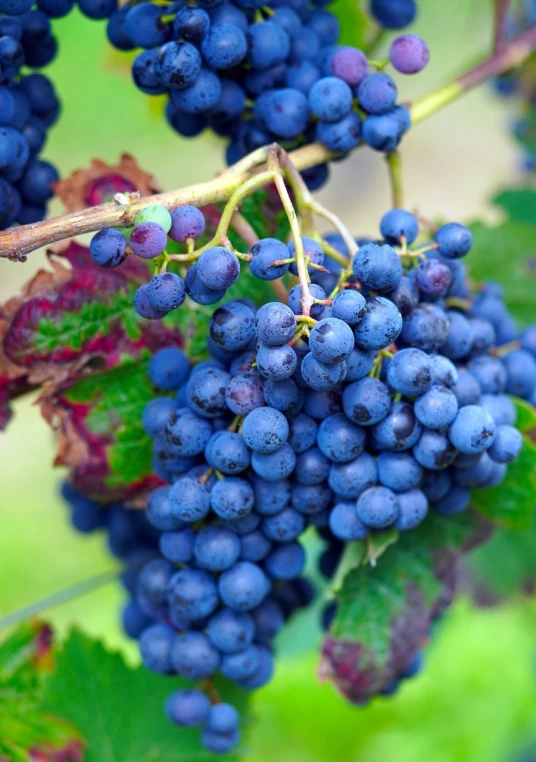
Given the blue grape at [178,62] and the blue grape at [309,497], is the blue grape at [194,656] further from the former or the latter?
the blue grape at [178,62]

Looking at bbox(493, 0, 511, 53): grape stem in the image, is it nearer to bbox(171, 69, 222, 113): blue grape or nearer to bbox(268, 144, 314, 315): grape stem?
bbox(171, 69, 222, 113): blue grape

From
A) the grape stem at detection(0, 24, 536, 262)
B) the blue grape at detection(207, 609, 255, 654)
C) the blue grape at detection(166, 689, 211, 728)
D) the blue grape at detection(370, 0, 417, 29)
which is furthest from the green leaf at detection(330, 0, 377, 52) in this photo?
the blue grape at detection(166, 689, 211, 728)

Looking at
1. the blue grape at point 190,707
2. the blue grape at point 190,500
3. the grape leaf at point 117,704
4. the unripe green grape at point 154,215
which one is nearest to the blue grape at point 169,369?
the blue grape at point 190,500

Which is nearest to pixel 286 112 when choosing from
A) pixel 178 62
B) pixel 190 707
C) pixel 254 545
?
pixel 178 62

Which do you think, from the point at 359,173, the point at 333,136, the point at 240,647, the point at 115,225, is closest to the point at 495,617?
the point at 240,647

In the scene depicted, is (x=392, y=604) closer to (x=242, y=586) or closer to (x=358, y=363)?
(x=242, y=586)

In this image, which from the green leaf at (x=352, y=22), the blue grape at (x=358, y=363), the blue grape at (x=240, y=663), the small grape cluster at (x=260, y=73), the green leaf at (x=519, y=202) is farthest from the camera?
the green leaf at (x=519, y=202)

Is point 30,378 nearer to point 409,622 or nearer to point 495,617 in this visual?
point 409,622
